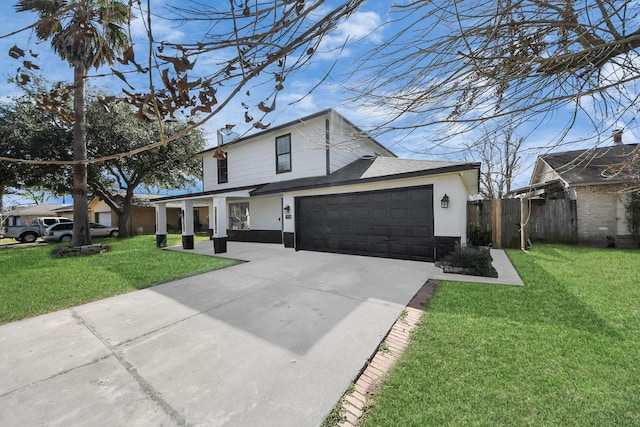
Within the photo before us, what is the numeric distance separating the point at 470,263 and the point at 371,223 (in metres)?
3.15

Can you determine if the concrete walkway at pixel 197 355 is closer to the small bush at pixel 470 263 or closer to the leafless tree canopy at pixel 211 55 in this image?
the small bush at pixel 470 263

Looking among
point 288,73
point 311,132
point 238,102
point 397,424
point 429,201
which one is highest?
point 311,132

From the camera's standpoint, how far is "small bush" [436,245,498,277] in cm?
577

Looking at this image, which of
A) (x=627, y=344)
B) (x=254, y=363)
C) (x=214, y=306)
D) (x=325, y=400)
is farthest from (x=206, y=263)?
(x=627, y=344)

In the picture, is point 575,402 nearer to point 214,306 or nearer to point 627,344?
point 627,344

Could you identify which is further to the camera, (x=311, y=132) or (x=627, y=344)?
(x=311, y=132)

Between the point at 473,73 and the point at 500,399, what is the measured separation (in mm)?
2719

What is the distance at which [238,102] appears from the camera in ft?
6.08

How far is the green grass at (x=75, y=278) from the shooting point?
452 centimetres

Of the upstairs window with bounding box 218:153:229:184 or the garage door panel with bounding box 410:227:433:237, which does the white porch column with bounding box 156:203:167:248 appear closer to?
the upstairs window with bounding box 218:153:229:184

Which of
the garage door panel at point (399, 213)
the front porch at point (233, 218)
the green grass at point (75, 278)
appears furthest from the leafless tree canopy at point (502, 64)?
the front porch at point (233, 218)

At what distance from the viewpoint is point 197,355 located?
9.25ft

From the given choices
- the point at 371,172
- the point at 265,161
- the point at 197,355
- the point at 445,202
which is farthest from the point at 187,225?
the point at 445,202

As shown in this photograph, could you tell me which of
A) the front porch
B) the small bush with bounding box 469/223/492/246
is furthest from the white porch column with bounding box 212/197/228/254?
the small bush with bounding box 469/223/492/246
